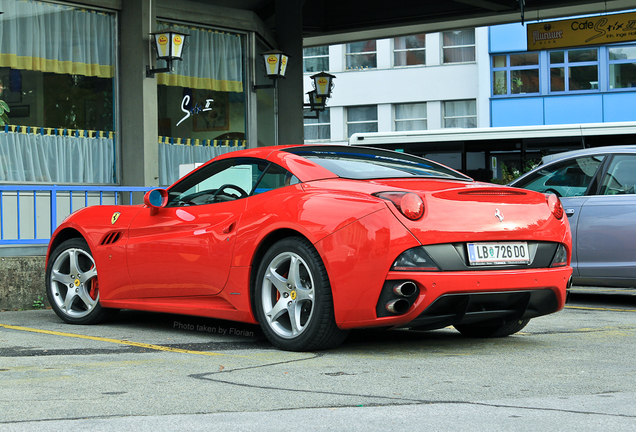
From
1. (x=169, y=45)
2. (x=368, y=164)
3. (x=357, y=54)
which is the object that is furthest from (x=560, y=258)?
(x=357, y=54)

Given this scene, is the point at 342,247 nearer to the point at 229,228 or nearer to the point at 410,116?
the point at 229,228

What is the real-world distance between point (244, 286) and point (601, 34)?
42.4 feet

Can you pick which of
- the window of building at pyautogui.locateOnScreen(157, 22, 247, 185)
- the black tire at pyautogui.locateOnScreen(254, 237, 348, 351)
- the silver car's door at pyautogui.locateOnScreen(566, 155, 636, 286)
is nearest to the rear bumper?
the black tire at pyautogui.locateOnScreen(254, 237, 348, 351)

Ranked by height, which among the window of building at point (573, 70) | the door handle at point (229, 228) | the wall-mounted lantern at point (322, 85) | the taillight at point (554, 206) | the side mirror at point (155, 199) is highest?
the window of building at point (573, 70)

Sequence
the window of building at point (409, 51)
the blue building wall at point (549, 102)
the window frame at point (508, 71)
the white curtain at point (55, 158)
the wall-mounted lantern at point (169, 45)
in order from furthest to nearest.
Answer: the window of building at point (409, 51) < the window frame at point (508, 71) < the blue building wall at point (549, 102) < the wall-mounted lantern at point (169, 45) < the white curtain at point (55, 158)

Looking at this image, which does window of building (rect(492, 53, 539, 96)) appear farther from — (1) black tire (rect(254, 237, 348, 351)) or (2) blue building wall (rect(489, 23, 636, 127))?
(1) black tire (rect(254, 237, 348, 351))

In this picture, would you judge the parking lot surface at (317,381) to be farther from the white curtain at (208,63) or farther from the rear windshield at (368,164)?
the white curtain at (208,63)

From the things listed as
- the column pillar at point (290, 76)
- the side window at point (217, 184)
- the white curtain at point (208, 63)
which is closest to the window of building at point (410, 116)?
the column pillar at point (290, 76)

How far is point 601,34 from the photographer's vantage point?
53.3ft

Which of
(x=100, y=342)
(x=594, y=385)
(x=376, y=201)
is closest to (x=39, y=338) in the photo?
(x=100, y=342)

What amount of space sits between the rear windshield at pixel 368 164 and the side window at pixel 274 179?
198 mm

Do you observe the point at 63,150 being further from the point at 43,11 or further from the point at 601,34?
the point at 601,34

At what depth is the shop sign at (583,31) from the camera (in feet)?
52.6

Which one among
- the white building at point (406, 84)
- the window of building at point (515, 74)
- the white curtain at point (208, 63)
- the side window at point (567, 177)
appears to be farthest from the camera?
the white building at point (406, 84)
